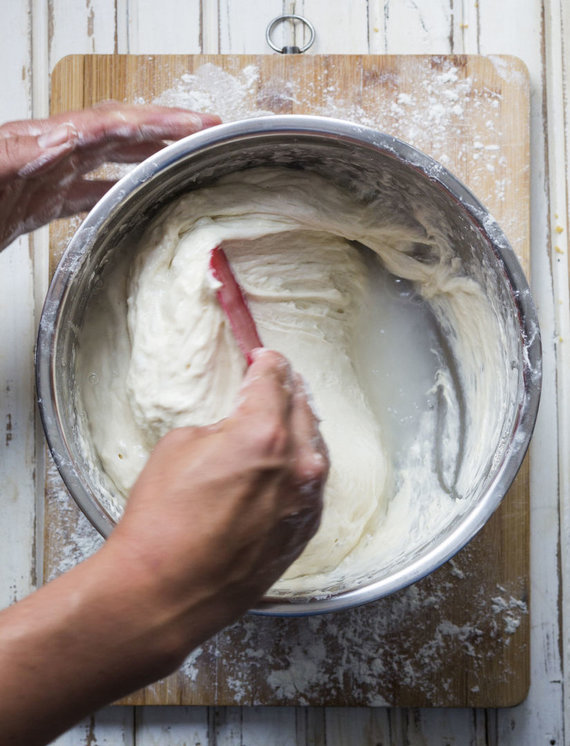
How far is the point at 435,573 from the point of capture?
3.29ft

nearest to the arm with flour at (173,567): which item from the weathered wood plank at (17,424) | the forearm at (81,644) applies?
the forearm at (81,644)

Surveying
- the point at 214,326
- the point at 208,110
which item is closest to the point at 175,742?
the point at 214,326

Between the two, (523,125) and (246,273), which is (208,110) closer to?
(246,273)

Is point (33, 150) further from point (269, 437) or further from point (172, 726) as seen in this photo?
point (172, 726)

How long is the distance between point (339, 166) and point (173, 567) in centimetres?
56

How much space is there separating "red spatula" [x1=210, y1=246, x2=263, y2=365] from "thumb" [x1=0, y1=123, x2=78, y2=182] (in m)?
0.22

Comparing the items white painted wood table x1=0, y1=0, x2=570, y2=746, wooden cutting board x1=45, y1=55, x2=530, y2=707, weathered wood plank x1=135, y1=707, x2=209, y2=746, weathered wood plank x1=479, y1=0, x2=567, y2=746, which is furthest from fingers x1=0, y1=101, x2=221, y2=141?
weathered wood plank x1=135, y1=707, x2=209, y2=746

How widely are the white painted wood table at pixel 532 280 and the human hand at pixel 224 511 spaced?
0.49 metres

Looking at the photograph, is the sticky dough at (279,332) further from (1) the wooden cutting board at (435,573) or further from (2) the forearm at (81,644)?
(2) the forearm at (81,644)

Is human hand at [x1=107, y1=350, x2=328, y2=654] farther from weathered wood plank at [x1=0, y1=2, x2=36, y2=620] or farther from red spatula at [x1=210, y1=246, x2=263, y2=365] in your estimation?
weathered wood plank at [x1=0, y1=2, x2=36, y2=620]

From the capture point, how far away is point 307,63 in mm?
1006

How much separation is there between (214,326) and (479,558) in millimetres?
493

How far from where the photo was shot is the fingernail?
2.88 ft

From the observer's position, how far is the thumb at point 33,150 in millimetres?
881
